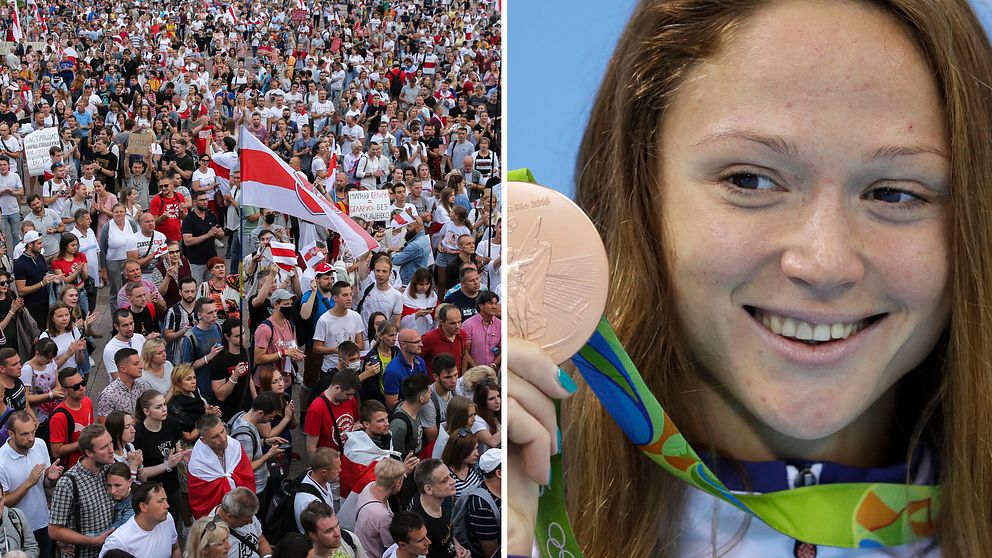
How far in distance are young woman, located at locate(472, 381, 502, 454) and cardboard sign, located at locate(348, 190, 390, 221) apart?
334 centimetres

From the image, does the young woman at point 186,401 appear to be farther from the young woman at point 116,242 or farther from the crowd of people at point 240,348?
the young woman at point 116,242

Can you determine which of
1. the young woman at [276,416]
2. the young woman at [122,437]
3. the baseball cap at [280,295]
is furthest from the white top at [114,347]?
the young woman at [122,437]

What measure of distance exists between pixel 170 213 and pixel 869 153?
7.63m

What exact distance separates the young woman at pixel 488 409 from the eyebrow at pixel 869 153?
372 cm

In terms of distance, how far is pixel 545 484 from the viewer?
1713 millimetres

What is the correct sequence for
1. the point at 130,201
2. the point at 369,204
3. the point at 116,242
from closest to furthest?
the point at 116,242, the point at 130,201, the point at 369,204

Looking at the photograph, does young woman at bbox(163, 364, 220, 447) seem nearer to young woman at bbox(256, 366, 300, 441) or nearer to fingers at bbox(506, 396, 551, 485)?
young woman at bbox(256, 366, 300, 441)

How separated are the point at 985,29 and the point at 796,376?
617 millimetres

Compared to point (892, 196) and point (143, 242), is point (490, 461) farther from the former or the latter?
point (143, 242)

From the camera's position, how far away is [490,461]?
4793 millimetres

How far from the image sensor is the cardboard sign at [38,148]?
9.53 m

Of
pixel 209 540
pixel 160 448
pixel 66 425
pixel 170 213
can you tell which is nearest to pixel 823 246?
pixel 209 540

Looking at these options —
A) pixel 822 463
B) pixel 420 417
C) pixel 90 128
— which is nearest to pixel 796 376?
pixel 822 463

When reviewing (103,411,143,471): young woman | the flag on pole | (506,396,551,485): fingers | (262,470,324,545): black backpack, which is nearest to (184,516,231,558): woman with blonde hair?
(262,470,324,545): black backpack
